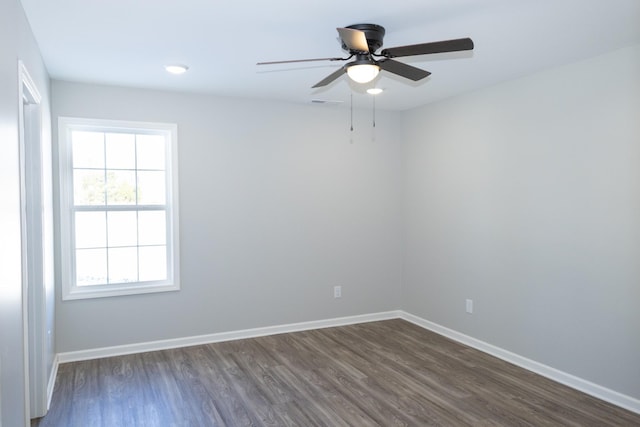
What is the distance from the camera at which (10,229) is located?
1996 mm

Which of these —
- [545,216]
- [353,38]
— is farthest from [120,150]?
[545,216]

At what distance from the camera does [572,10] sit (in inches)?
98.5

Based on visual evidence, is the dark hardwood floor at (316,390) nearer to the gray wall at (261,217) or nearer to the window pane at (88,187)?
the gray wall at (261,217)

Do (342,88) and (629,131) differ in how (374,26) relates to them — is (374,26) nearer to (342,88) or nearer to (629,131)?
(342,88)

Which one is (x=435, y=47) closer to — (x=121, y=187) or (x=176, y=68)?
(x=176, y=68)

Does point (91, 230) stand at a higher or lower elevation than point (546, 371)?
higher

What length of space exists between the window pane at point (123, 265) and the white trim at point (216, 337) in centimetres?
62

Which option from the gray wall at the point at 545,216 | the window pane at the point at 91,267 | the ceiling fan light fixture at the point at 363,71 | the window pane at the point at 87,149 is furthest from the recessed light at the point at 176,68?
the gray wall at the point at 545,216

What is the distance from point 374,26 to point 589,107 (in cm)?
183

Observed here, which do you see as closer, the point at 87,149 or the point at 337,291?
the point at 87,149

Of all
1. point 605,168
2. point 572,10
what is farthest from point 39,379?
point 605,168

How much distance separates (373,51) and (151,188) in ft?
9.02

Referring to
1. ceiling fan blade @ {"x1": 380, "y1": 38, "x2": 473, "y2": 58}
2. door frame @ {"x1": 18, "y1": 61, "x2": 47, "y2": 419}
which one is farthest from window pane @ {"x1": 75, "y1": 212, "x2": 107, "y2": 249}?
ceiling fan blade @ {"x1": 380, "y1": 38, "x2": 473, "y2": 58}

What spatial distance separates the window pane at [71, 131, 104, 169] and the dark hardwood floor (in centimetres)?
178
